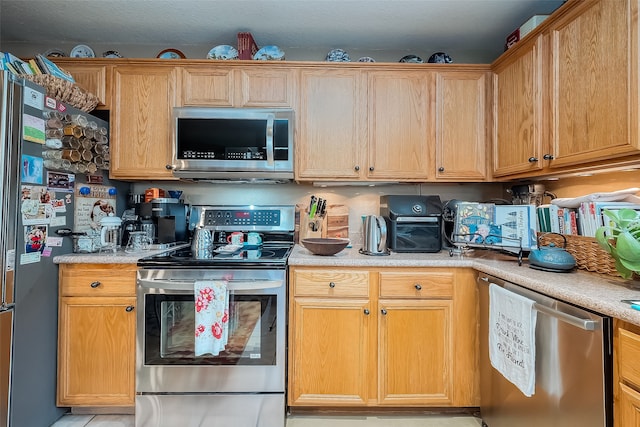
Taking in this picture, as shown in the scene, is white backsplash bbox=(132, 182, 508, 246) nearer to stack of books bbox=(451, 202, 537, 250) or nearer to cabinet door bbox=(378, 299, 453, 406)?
stack of books bbox=(451, 202, 537, 250)

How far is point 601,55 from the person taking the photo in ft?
4.35

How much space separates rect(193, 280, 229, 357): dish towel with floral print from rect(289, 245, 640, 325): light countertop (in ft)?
1.35

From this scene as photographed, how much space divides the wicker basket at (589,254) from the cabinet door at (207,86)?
2.11 meters

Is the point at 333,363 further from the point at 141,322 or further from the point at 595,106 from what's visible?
the point at 595,106

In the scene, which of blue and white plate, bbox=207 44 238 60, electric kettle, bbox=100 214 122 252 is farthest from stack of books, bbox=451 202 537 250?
electric kettle, bbox=100 214 122 252

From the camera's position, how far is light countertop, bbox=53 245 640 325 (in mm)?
1040

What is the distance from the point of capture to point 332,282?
5.77 ft

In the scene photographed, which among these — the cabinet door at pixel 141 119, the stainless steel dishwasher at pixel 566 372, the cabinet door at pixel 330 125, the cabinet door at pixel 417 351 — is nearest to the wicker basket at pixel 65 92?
the cabinet door at pixel 141 119

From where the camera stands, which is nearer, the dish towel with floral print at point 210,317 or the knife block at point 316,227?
the dish towel with floral print at point 210,317

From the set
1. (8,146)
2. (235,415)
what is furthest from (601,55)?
(8,146)

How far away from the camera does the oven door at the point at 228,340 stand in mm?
1658

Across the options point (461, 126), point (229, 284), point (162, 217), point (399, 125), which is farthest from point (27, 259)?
point (461, 126)

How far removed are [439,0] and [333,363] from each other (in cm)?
224

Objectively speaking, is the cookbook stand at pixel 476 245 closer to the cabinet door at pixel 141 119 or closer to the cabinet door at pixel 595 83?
the cabinet door at pixel 595 83
